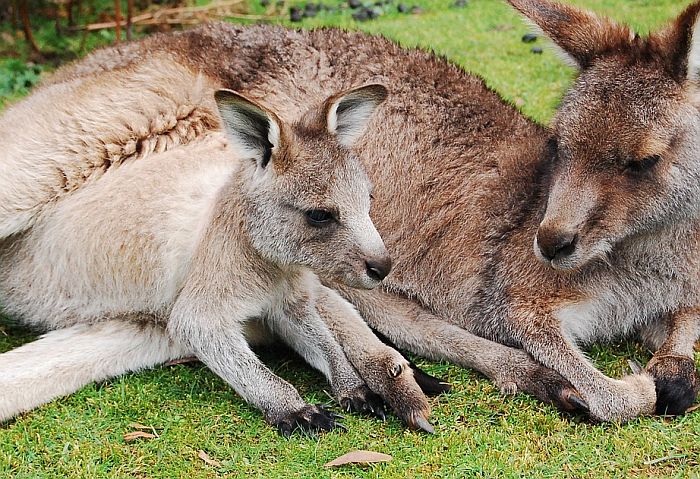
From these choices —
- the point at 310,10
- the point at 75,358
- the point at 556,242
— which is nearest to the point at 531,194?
the point at 556,242

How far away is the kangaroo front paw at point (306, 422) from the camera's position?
3730 mm

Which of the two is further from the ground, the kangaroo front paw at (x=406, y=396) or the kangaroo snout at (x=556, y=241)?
the kangaroo snout at (x=556, y=241)

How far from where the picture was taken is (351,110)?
3.90 metres

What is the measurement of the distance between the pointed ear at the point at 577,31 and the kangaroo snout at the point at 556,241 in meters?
0.88

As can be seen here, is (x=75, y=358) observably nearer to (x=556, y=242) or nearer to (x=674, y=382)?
(x=556, y=242)

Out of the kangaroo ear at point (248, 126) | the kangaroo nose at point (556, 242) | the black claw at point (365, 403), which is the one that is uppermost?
the kangaroo ear at point (248, 126)

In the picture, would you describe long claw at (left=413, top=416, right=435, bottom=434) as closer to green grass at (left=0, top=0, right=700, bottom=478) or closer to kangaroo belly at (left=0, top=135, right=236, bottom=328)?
green grass at (left=0, top=0, right=700, bottom=478)

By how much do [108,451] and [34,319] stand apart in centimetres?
122

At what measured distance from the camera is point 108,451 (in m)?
3.71

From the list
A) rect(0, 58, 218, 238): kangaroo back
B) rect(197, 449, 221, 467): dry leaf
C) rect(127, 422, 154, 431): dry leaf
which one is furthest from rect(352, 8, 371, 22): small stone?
rect(197, 449, 221, 467): dry leaf

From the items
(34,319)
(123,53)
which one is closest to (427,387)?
(34,319)

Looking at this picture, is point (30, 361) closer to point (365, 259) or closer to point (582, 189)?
point (365, 259)

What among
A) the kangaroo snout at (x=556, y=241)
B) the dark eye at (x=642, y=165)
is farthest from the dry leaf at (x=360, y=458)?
the dark eye at (x=642, y=165)

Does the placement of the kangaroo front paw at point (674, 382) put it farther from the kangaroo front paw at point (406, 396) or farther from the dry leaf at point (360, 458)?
the dry leaf at point (360, 458)
